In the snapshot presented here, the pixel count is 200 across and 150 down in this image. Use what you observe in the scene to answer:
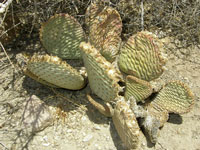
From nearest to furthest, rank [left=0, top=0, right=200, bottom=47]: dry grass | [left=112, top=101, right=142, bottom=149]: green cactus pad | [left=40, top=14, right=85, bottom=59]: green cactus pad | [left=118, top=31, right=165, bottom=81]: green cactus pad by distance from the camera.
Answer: [left=112, top=101, right=142, bottom=149]: green cactus pad
[left=118, top=31, right=165, bottom=81]: green cactus pad
[left=40, top=14, right=85, bottom=59]: green cactus pad
[left=0, top=0, right=200, bottom=47]: dry grass

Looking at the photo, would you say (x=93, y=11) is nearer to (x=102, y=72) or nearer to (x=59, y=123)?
(x=102, y=72)

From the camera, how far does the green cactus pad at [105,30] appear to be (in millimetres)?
1753

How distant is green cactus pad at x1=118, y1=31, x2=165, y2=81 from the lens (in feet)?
4.90

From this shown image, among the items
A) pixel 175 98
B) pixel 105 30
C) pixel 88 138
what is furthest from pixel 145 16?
pixel 88 138

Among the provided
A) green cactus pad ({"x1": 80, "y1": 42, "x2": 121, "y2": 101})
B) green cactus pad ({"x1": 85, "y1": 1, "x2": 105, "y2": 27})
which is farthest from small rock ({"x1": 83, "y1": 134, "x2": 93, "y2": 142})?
green cactus pad ({"x1": 85, "y1": 1, "x2": 105, "y2": 27})

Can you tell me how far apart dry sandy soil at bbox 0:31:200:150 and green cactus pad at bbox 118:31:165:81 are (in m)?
0.39

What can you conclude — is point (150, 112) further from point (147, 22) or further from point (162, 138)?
point (147, 22)

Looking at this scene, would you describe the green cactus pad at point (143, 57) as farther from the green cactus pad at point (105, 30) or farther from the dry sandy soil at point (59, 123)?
the dry sandy soil at point (59, 123)

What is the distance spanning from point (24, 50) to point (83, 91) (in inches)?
28.4

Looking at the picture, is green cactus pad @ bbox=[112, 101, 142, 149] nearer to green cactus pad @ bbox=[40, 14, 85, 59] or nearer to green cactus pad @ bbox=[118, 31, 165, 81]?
green cactus pad @ bbox=[118, 31, 165, 81]

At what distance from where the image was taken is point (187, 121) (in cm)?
174

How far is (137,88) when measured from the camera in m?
1.56

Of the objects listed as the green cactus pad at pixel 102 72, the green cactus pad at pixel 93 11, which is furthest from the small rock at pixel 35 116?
the green cactus pad at pixel 93 11

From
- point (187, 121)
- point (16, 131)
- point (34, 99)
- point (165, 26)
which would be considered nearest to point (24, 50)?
point (34, 99)
